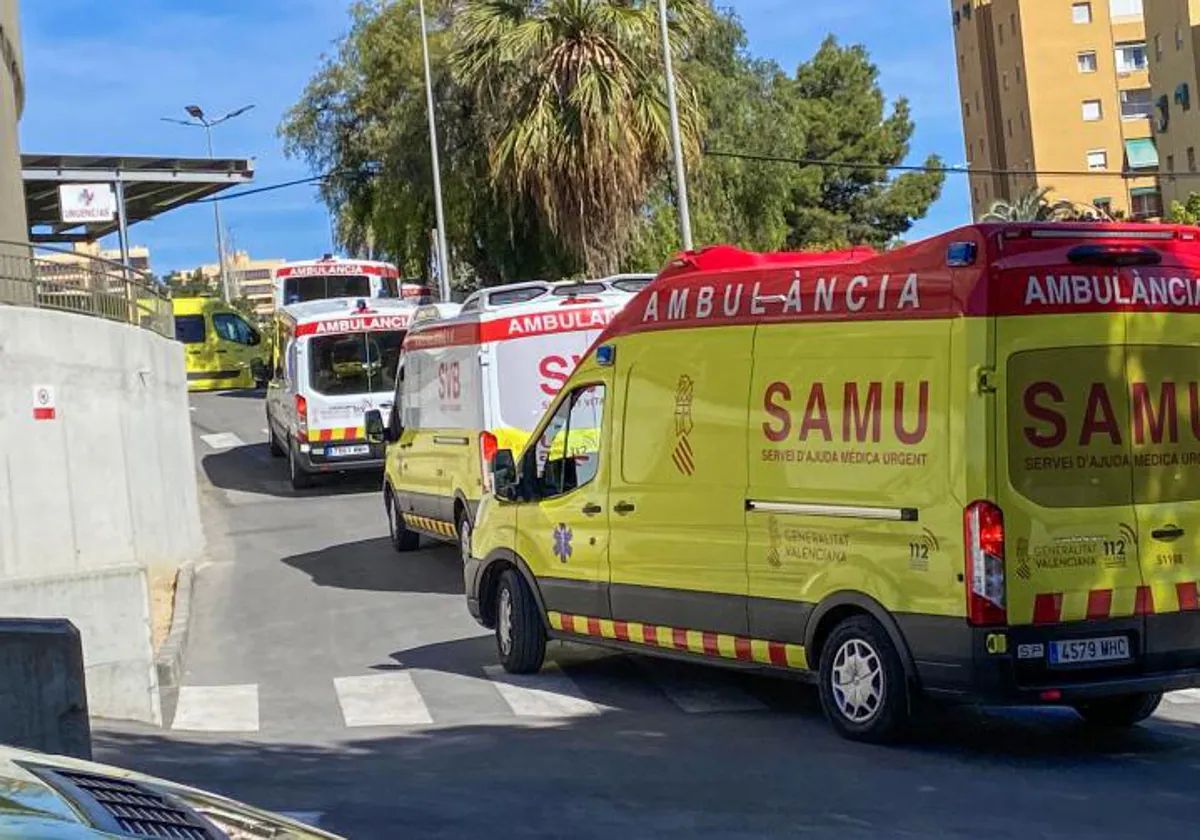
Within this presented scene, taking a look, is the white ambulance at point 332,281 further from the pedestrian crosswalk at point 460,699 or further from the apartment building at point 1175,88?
the apartment building at point 1175,88

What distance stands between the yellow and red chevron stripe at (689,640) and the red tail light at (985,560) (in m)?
1.29

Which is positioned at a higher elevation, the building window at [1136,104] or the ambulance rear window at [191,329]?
the building window at [1136,104]

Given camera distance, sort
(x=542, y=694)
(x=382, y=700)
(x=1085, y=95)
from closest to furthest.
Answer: (x=542, y=694) < (x=382, y=700) < (x=1085, y=95)

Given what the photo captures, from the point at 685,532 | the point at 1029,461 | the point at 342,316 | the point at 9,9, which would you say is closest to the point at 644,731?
the point at 685,532

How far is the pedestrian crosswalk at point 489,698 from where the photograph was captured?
10125mm

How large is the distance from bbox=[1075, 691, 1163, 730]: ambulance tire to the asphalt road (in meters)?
0.09

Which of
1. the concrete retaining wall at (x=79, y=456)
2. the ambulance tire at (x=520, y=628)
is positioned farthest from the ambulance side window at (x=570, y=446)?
the concrete retaining wall at (x=79, y=456)

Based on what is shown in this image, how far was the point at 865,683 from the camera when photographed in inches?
330

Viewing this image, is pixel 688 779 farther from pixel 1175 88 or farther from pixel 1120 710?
pixel 1175 88

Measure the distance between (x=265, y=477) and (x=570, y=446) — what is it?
631 inches

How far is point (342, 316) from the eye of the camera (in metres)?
23.1

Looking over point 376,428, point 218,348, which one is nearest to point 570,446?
point 376,428

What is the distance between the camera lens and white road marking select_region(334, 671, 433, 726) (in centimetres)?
1034

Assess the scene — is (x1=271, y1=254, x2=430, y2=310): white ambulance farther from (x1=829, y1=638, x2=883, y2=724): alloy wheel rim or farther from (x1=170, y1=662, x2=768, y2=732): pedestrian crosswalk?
(x1=829, y1=638, x2=883, y2=724): alloy wheel rim
